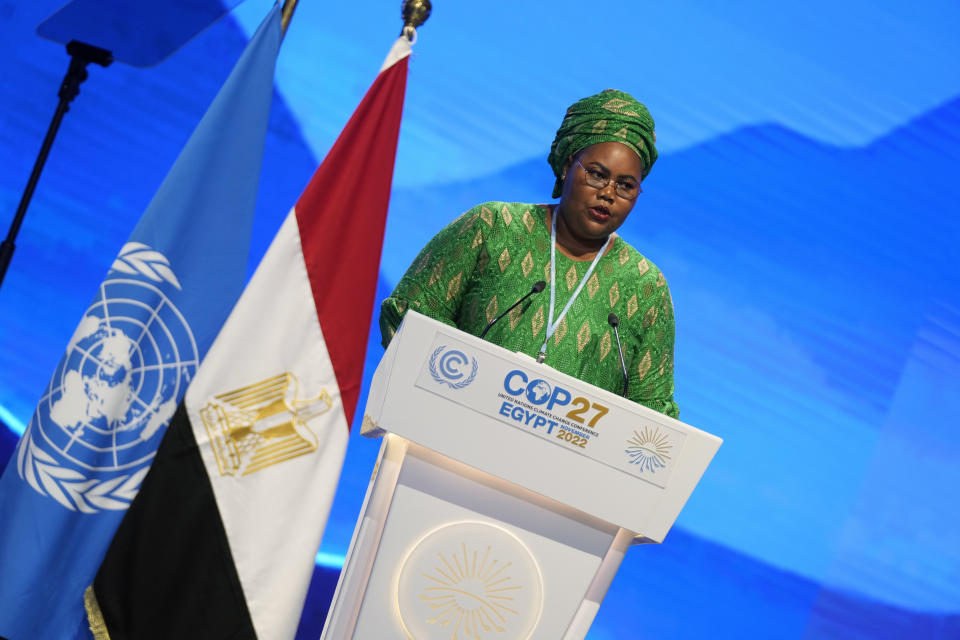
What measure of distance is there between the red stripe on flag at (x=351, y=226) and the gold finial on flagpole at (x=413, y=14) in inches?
4.1

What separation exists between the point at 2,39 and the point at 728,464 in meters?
2.95

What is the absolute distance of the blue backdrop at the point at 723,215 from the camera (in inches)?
120

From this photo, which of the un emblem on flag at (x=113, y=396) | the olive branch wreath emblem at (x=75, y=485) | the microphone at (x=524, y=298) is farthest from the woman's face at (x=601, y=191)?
the olive branch wreath emblem at (x=75, y=485)

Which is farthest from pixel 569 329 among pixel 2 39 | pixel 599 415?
pixel 2 39

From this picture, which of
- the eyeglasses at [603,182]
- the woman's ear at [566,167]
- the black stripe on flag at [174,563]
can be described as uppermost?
the woman's ear at [566,167]

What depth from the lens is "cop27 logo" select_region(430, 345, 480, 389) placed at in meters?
1.36

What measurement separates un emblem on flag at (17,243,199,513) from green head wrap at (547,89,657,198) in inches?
37.7

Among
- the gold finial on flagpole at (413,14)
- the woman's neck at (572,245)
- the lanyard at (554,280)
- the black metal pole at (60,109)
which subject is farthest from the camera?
the black metal pole at (60,109)

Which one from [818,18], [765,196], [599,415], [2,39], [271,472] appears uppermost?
[818,18]

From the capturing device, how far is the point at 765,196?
10.2 ft

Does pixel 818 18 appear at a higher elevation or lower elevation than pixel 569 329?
higher

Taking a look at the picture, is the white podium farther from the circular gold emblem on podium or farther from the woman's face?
the woman's face

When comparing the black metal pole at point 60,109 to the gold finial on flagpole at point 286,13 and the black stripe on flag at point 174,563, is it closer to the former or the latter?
the gold finial on flagpole at point 286,13

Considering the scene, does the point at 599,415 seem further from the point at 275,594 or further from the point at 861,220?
the point at 861,220
